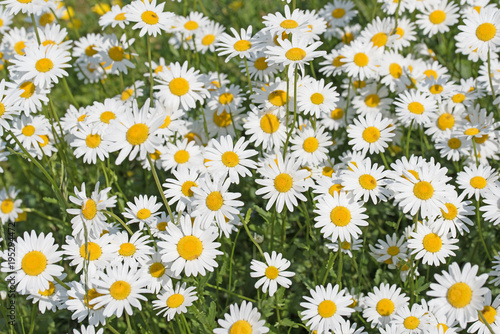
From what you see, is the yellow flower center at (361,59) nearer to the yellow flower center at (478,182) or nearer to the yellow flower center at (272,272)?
the yellow flower center at (478,182)

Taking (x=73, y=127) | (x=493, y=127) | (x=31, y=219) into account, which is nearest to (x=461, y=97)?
(x=493, y=127)

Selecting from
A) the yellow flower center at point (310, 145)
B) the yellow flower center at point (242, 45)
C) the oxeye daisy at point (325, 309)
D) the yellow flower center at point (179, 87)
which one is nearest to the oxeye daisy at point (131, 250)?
the oxeye daisy at point (325, 309)

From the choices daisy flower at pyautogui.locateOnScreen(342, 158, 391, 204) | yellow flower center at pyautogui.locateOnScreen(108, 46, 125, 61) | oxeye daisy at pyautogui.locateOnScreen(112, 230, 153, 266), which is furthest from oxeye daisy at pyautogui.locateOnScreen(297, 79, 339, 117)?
yellow flower center at pyautogui.locateOnScreen(108, 46, 125, 61)

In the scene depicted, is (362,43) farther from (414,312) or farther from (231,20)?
(414,312)

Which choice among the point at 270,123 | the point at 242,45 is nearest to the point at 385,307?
the point at 270,123

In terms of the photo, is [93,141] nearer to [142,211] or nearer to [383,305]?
[142,211]

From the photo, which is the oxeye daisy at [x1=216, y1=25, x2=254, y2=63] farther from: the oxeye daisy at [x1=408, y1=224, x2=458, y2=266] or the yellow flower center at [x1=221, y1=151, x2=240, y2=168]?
the oxeye daisy at [x1=408, y1=224, x2=458, y2=266]
